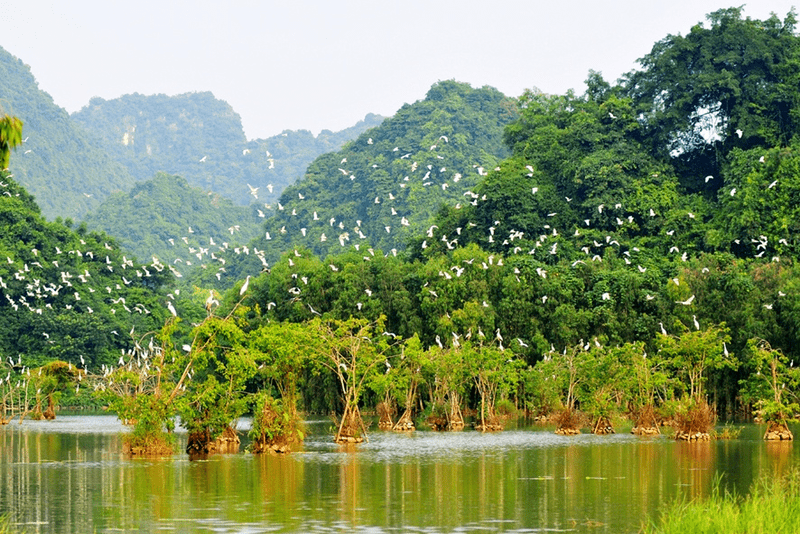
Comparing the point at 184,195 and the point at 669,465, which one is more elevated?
the point at 184,195

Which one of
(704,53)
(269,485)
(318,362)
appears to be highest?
(704,53)

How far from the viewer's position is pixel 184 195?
5758 inches

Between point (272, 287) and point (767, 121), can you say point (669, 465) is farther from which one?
point (767, 121)

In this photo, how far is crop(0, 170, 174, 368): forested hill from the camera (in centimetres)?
8112

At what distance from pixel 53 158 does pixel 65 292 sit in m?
86.4

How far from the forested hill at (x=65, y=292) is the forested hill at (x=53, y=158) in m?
63.3

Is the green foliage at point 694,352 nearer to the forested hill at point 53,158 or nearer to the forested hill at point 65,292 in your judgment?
the forested hill at point 65,292

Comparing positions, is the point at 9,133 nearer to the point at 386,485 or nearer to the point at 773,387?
the point at 386,485

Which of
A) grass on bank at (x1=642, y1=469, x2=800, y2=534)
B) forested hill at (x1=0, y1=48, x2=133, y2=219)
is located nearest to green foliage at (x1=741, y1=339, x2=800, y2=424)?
grass on bank at (x1=642, y1=469, x2=800, y2=534)

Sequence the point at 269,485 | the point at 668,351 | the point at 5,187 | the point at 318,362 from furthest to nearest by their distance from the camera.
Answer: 1. the point at 5,187
2. the point at 668,351
3. the point at 318,362
4. the point at 269,485

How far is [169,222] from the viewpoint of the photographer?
139 metres

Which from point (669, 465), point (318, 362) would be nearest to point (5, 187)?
point (318, 362)

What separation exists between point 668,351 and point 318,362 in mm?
13454

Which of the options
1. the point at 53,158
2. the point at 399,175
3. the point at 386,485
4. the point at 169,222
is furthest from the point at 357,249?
the point at 53,158
